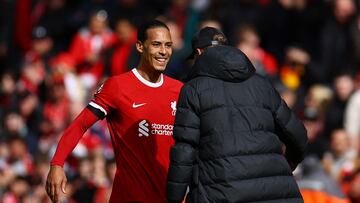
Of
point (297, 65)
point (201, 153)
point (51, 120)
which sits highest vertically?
point (201, 153)

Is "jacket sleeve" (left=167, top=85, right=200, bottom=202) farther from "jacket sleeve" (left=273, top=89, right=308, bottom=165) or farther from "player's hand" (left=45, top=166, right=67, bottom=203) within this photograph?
"player's hand" (left=45, top=166, right=67, bottom=203)

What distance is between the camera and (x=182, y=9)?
1644cm

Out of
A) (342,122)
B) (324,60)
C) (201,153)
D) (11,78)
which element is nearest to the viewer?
Result: (201,153)

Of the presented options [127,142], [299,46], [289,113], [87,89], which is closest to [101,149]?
[87,89]

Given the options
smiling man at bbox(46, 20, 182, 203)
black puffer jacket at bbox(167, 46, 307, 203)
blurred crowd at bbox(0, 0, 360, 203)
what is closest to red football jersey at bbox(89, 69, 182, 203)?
smiling man at bbox(46, 20, 182, 203)

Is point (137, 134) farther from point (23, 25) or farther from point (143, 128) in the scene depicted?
point (23, 25)

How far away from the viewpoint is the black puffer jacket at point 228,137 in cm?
733

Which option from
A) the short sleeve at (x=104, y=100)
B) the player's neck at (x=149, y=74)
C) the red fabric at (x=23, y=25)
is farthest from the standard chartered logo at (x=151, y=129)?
the red fabric at (x=23, y=25)

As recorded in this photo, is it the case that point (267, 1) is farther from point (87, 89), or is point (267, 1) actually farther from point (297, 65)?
point (87, 89)

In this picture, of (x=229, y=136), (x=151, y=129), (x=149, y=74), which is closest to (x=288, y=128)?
(x=229, y=136)

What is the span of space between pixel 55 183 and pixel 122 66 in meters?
7.98

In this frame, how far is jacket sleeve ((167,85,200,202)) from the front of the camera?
7312mm

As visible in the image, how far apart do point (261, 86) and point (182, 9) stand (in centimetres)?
892

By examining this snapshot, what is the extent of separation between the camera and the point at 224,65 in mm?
7488
